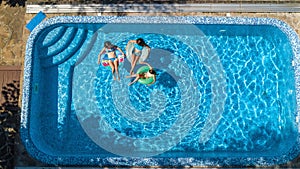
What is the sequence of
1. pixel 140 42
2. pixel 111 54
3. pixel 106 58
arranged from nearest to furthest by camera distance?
pixel 140 42, pixel 111 54, pixel 106 58

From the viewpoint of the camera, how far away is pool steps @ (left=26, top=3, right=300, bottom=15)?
1100 cm

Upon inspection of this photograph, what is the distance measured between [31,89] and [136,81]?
3064 mm

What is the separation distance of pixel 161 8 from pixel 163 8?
0.06 meters

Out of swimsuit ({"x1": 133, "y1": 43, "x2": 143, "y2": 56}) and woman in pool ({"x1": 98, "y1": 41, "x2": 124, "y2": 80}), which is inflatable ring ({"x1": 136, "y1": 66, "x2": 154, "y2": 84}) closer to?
swimsuit ({"x1": 133, "y1": 43, "x2": 143, "y2": 56})

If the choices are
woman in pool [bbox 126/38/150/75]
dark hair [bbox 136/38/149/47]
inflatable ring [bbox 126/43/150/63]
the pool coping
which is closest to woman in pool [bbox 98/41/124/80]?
inflatable ring [bbox 126/43/150/63]

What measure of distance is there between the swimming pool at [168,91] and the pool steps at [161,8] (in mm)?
320

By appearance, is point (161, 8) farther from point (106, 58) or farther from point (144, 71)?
point (106, 58)

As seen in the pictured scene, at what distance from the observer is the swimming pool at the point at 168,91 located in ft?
35.3

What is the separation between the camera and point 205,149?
10.7 m

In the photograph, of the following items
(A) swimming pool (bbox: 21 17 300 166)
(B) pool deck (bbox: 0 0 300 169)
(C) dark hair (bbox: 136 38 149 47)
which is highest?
(B) pool deck (bbox: 0 0 300 169)

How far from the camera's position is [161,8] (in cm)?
1111

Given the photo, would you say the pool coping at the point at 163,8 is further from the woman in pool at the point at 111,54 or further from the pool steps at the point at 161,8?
the woman in pool at the point at 111,54

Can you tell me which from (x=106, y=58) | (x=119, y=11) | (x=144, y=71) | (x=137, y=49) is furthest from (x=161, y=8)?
(x=106, y=58)

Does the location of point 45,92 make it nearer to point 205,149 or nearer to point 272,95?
point 205,149
